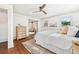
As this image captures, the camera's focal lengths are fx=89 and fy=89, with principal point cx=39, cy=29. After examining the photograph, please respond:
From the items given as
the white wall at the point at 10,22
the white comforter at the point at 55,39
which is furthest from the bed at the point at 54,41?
the white wall at the point at 10,22

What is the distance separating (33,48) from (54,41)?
360 mm

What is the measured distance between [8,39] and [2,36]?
0.32 feet

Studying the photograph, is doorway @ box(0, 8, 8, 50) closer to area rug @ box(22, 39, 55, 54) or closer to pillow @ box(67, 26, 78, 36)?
area rug @ box(22, 39, 55, 54)

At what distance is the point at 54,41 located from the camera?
1.45m

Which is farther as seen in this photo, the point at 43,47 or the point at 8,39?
the point at 43,47

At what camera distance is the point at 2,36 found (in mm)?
1351

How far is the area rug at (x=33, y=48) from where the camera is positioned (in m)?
1.41

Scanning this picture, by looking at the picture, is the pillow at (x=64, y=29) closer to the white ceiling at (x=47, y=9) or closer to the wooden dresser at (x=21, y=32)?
the white ceiling at (x=47, y=9)

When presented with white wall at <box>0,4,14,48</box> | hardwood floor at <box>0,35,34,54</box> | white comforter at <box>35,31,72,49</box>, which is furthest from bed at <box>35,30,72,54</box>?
white wall at <box>0,4,14,48</box>

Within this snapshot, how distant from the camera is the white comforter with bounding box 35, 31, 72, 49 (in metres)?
1.33

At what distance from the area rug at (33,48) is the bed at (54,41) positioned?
0.06m

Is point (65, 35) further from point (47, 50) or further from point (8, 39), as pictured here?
point (8, 39)
